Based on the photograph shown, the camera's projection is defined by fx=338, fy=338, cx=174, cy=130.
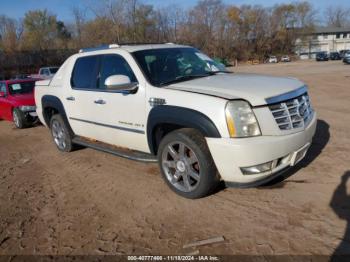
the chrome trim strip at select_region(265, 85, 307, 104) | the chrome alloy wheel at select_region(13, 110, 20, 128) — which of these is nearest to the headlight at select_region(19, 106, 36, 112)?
the chrome alloy wheel at select_region(13, 110, 20, 128)

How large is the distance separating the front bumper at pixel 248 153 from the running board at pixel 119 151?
1.08 m

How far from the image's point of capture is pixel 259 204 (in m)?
3.87

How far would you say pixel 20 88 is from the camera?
10727mm

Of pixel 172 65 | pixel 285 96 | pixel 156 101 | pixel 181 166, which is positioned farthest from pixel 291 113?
pixel 172 65

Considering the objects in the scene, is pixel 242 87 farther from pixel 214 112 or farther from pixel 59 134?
pixel 59 134

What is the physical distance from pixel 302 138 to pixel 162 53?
2.27 metres

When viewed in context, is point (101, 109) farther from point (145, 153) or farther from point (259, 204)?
point (259, 204)

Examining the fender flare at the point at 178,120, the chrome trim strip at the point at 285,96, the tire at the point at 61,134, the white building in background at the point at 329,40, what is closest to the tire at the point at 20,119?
the tire at the point at 61,134

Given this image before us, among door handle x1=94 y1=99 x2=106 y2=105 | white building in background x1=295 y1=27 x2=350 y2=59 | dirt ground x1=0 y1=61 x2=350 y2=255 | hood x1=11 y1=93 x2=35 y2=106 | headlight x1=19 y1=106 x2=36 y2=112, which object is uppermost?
white building in background x1=295 y1=27 x2=350 y2=59

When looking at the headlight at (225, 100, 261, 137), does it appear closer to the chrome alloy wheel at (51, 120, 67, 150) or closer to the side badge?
the side badge

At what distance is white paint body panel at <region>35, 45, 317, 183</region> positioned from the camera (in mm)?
3548

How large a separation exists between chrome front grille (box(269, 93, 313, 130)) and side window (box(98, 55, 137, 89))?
6.24ft

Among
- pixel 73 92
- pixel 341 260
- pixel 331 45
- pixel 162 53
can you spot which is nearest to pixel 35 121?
pixel 73 92

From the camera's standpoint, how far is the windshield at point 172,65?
14.8 ft
